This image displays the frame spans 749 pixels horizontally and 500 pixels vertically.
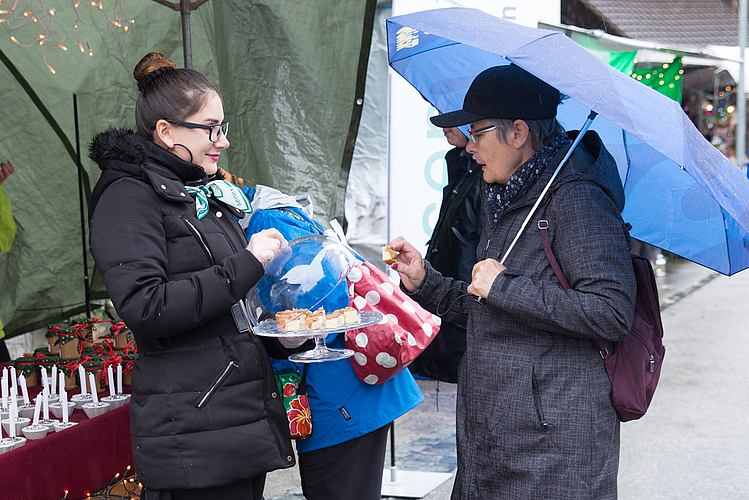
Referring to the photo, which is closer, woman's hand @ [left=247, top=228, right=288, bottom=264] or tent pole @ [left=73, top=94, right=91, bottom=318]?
woman's hand @ [left=247, top=228, right=288, bottom=264]

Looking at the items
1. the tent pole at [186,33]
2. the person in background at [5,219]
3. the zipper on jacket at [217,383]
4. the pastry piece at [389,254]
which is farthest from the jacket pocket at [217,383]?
the person in background at [5,219]

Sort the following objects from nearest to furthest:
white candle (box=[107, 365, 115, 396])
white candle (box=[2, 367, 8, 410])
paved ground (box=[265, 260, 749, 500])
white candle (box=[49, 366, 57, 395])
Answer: white candle (box=[2, 367, 8, 410]), white candle (box=[49, 366, 57, 395]), white candle (box=[107, 365, 115, 396]), paved ground (box=[265, 260, 749, 500])

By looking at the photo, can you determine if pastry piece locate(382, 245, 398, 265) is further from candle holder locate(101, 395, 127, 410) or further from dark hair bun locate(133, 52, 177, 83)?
candle holder locate(101, 395, 127, 410)

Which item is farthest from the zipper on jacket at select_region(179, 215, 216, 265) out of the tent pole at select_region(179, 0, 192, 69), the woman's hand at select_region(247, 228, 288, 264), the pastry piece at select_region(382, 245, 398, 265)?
the tent pole at select_region(179, 0, 192, 69)

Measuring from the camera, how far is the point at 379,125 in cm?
564

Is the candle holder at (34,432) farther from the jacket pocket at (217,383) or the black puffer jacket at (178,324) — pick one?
the jacket pocket at (217,383)

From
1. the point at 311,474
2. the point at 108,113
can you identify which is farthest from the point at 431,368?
the point at 108,113

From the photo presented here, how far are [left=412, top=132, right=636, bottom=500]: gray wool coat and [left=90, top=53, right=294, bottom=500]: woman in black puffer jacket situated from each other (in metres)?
0.65

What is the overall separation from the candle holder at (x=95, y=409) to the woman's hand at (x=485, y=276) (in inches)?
71.8

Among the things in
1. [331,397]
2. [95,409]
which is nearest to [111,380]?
[95,409]

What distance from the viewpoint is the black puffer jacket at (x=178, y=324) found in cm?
177

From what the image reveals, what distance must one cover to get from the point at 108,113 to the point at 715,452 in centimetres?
460

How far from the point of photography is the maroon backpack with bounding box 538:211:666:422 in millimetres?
1932

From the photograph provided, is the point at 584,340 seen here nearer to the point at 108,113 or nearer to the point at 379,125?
the point at 108,113
